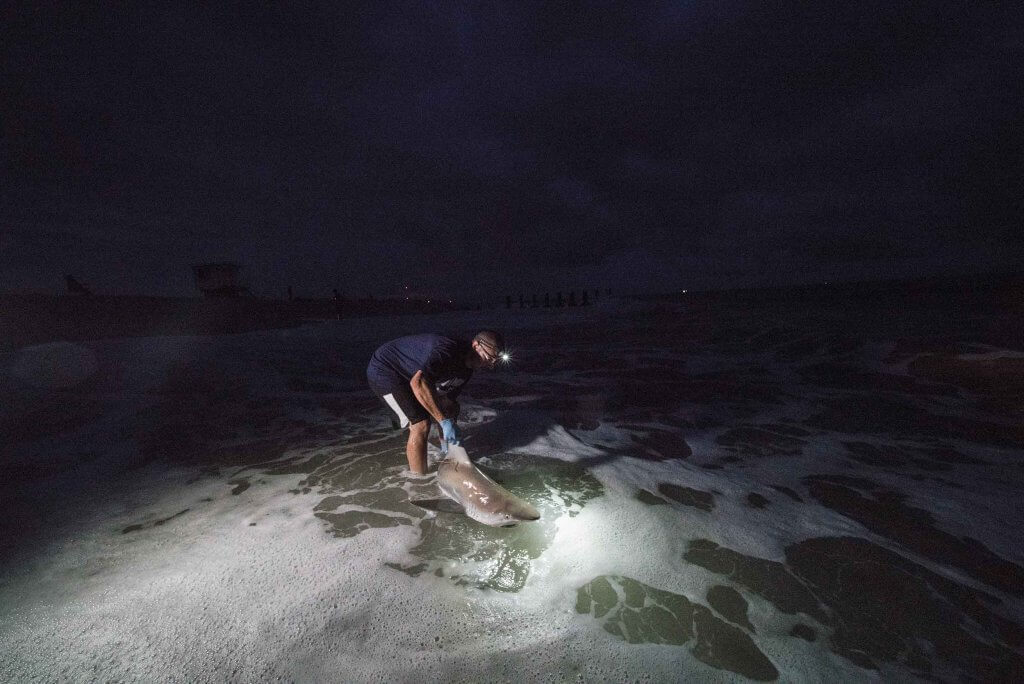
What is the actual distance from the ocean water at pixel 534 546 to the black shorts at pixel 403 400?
0.80m

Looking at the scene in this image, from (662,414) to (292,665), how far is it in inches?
260

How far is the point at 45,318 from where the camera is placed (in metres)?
16.6

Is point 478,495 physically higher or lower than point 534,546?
higher

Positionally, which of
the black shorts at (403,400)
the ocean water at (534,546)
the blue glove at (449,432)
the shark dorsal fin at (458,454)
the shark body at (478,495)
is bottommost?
the ocean water at (534,546)

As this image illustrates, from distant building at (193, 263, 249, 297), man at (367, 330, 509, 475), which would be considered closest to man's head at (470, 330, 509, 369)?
man at (367, 330, 509, 475)

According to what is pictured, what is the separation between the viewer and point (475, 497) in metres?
3.66

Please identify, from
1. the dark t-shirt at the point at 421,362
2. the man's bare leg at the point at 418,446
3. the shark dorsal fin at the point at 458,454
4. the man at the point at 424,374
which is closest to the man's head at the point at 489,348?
the man at the point at 424,374

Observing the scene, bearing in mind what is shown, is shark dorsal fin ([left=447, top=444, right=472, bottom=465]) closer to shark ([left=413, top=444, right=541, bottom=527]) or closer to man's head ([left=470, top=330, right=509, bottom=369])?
shark ([left=413, top=444, right=541, bottom=527])

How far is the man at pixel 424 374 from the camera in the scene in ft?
13.4

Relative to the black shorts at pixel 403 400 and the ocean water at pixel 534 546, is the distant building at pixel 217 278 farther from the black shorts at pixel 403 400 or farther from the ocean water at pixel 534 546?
the black shorts at pixel 403 400

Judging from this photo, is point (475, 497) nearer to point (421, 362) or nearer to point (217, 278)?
point (421, 362)

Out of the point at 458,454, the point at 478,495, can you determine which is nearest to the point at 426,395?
the point at 458,454

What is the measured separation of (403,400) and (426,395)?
0.49m

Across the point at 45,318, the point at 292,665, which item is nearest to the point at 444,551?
the point at 292,665
